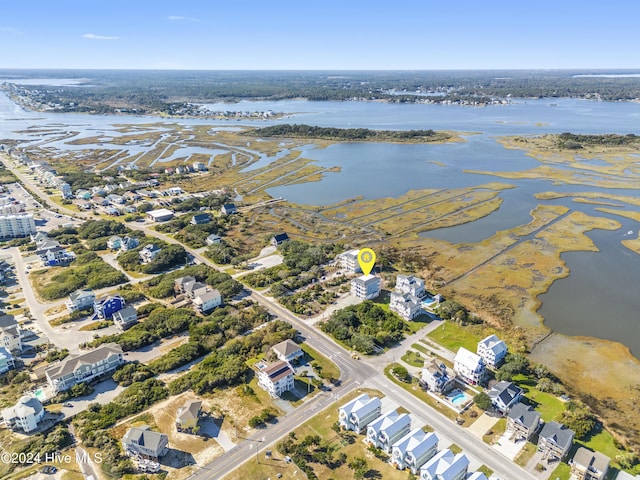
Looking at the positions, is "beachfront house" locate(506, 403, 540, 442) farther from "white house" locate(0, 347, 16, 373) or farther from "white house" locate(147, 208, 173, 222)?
"white house" locate(147, 208, 173, 222)

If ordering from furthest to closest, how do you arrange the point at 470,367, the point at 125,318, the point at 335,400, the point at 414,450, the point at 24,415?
1. the point at 125,318
2. the point at 470,367
3. the point at 335,400
4. the point at 24,415
5. the point at 414,450

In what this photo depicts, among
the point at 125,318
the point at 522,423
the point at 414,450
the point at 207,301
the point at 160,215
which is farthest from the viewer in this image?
the point at 160,215

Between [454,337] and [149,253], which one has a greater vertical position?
[149,253]

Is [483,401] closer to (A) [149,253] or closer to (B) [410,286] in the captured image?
(B) [410,286]

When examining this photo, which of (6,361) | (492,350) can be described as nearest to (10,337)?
(6,361)

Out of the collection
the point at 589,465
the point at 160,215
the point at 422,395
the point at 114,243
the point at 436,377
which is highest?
the point at 160,215

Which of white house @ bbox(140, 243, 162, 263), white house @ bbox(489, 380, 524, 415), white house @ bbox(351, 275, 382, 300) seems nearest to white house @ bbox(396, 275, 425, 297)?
white house @ bbox(351, 275, 382, 300)

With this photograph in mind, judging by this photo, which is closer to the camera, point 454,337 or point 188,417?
point 188,417
